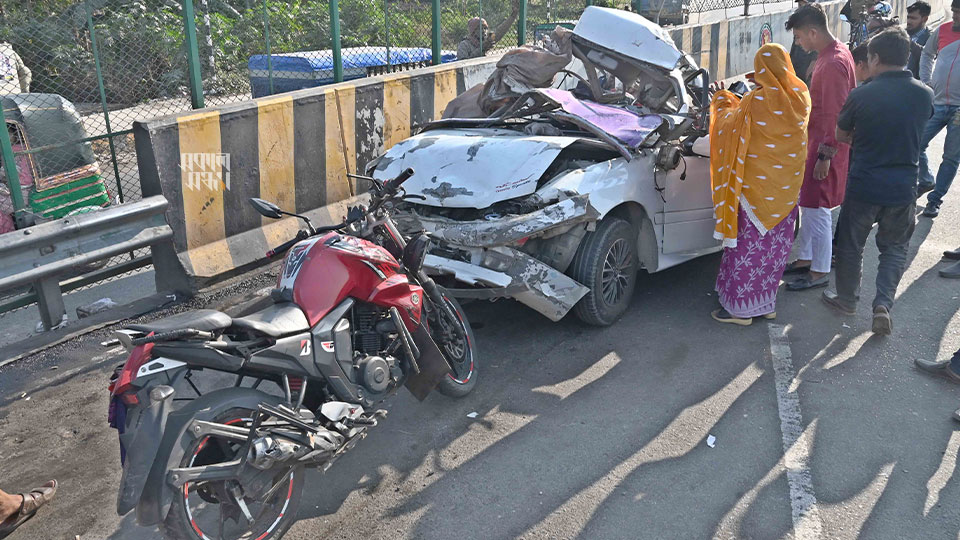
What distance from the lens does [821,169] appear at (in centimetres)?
600

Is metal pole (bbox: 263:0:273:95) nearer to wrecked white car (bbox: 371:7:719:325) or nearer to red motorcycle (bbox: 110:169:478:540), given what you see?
wrecked white car (bbox: 371:7:719:325)

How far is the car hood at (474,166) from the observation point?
5.09 m

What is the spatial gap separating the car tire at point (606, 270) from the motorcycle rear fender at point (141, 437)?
2951mm

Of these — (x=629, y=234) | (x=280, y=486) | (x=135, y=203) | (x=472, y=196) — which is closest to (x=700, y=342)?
(x=629, y=234)

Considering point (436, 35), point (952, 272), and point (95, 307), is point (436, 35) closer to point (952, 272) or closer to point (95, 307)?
point (95, 307)

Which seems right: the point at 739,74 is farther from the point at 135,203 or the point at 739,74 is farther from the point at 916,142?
the point at 135,203

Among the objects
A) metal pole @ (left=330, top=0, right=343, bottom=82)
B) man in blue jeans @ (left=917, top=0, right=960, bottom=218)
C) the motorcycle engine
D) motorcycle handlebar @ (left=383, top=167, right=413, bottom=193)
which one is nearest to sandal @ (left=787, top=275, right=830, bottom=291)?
man in blue jeans @ (left=917, top=0, right=960, bottom=218)

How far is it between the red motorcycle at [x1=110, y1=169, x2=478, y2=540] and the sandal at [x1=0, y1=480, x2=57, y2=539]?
2.57 ft

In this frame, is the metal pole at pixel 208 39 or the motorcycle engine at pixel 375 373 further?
the metal pole at pixel 208 39

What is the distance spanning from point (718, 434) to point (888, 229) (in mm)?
2292

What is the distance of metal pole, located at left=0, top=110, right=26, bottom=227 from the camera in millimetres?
5480

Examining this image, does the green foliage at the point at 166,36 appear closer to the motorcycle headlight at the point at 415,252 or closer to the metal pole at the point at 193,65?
the metal pole at the point at 193,65

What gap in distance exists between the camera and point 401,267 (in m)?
4.26

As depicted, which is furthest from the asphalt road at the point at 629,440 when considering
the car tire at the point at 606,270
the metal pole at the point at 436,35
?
the metal pole at the point at 436,35
